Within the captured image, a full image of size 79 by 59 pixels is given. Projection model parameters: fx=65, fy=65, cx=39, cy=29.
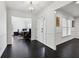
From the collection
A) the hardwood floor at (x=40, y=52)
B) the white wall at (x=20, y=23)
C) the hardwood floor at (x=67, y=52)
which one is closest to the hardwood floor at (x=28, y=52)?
the hardwood floor at (x=40, y=52)

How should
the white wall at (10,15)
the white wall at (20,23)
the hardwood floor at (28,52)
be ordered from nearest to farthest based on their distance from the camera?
the hardwood floor at (28,52)
the white wall at (10,15)
the white wall at (20,23)

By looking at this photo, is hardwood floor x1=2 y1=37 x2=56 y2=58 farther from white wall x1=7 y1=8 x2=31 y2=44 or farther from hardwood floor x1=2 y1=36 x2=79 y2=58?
white wall x1=7 y1=8 x2=31 y2=44

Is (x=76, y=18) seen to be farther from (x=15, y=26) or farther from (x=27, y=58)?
(x=15, y=26)

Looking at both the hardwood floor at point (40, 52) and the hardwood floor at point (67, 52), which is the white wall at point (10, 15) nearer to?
the hardwood floor at point (40, 52)

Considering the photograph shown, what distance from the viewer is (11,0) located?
3.12 metres

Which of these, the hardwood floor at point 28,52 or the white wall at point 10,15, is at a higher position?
the white wall at point 10,15

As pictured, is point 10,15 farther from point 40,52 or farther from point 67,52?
point 67,52

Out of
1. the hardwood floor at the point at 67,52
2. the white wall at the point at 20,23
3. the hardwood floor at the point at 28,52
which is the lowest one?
the hardwood floor at the point at 67,52

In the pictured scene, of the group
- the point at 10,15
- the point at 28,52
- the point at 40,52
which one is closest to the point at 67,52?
the point at 40,52

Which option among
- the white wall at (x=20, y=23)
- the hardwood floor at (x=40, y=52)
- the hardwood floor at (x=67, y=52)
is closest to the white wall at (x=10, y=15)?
the hardwood floor at (x=40, y=52)

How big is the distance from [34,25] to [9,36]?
2259 millimetres

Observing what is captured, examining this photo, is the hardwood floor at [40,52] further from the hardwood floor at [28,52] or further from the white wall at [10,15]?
the white wall at [10,15]

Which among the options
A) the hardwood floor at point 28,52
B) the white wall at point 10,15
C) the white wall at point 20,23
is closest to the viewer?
the hardwood floor at point 28,52

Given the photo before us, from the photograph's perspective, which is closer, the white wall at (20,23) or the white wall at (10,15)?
the white wall at (10,15)
